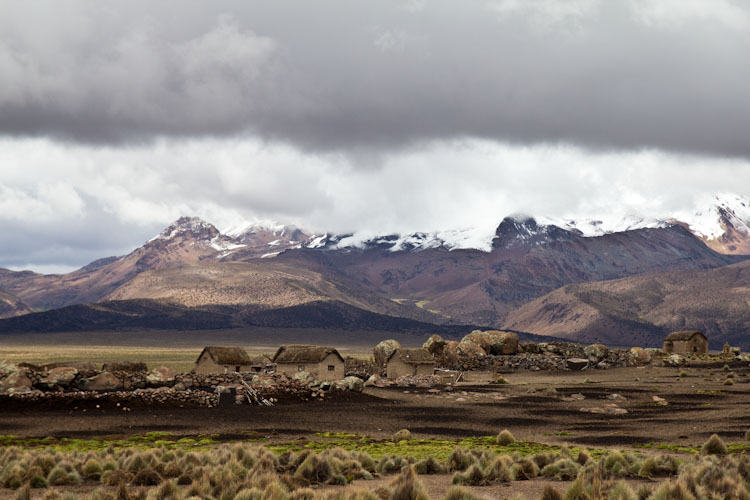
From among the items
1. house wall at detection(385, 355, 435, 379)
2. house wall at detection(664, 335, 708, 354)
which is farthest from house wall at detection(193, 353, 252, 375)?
house wall at detection(664, 335, 708, 354)

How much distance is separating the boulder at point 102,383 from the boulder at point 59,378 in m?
0.87

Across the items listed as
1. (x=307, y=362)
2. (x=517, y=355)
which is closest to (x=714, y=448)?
(x=307, y=362)

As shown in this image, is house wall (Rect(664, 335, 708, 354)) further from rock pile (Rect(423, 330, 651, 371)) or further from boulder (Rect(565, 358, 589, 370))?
boulder (Rect(565, 358, 589, 370))

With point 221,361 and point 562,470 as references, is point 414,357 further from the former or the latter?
point 562,470

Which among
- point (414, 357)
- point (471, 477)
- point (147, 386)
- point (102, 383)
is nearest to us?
point (471, 477)

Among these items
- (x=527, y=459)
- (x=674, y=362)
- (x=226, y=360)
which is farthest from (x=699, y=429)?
(x=674, y=362)

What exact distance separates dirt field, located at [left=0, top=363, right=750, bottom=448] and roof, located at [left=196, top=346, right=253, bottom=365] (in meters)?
14.6

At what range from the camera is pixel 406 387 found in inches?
2249

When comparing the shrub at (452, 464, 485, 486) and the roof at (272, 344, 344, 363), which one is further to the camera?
the roof at (272, 344, 344, 363)

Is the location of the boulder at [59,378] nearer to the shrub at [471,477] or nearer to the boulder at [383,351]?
the shrub at [471,477]

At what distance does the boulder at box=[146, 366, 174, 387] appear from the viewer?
45.9 meters

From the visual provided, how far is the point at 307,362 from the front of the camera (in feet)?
200

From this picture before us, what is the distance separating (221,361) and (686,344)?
5993cm

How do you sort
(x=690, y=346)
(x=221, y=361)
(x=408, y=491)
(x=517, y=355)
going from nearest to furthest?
1. (x=408, y=491)
2. (x=221, y=361)
3. (x=517, y=355)
4. (x=690, y=346)
